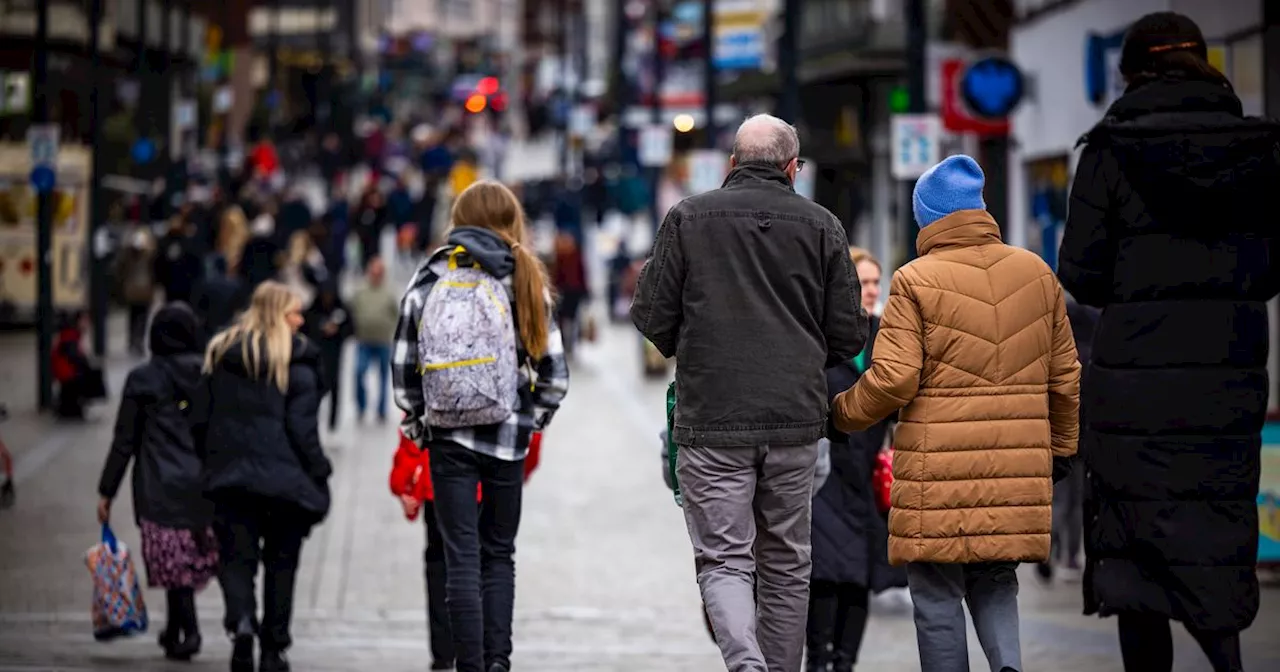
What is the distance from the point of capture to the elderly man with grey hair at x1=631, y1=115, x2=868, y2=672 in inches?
260

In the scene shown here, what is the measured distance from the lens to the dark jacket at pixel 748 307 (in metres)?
6.60

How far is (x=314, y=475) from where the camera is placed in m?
9.34

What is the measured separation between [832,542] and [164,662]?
323cm

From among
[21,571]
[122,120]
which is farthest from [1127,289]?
[122,120]

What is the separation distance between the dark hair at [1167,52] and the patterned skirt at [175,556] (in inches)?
186

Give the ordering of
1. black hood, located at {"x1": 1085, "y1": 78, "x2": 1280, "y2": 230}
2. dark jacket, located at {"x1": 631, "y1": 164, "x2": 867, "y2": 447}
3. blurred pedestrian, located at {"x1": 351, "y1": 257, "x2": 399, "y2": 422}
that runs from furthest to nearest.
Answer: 1. blurred pedestrian, located at {"x1": 351, "y1": 257, "x2": 399, "y2": 422}
2. black hood, located at {"x1": 1085, "y1": 78, "x2": 1280, "y2": 230}
3. dark jacket, located at {"x1": 631, "y1": 164, "x2": 867, "y2": 447}

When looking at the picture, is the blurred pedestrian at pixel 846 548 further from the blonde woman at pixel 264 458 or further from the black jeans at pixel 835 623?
the blonde woman at pixel 264 458

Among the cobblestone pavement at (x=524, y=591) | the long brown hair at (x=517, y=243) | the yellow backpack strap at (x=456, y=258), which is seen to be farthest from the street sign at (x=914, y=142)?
the yellow backpack strap at (x=456, y=258)

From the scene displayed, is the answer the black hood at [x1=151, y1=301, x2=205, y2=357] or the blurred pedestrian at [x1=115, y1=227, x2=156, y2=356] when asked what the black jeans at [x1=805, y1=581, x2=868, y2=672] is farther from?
the blurred pedestrian at [x1=115, y1=227, x2=156, y2=356]

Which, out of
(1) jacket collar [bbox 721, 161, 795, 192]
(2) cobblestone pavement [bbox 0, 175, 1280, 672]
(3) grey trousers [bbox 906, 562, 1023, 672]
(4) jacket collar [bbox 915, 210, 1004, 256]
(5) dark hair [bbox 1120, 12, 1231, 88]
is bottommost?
(2) cobblestone pavement [bbox 0, 175, 1280, 672]

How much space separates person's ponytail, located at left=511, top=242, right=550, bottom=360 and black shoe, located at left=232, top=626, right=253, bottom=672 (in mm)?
2036

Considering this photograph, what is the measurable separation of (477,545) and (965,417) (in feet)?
6.72

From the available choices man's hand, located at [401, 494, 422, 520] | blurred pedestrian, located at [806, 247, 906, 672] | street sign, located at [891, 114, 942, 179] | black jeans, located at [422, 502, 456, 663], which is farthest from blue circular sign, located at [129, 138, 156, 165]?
blurred pedestrian, located at [806, 247, 906, 672]

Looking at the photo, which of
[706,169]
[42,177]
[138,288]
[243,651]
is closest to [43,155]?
[42,177]
